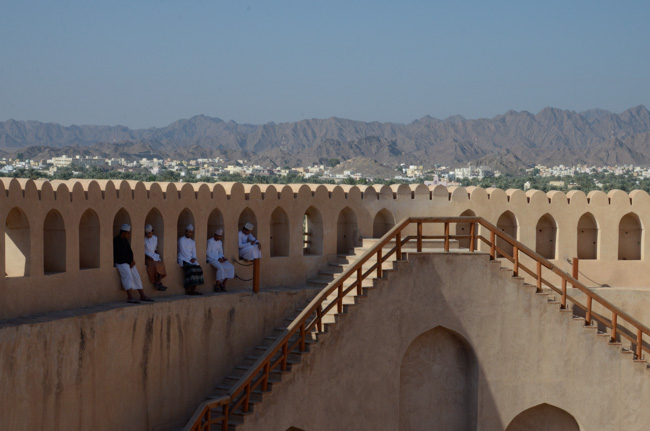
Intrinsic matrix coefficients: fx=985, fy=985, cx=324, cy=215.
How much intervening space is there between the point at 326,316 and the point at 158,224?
9.59ft

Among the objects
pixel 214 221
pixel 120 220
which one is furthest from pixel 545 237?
pixel 120 220

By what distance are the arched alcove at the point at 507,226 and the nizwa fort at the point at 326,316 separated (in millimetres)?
38

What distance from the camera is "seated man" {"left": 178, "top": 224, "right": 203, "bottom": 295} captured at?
49.7ft

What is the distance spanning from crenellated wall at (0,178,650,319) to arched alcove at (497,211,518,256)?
0.06ft

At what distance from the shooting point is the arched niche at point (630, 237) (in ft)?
59.3

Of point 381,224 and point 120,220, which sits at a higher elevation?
point 120,220

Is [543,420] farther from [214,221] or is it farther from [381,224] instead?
[214,221]

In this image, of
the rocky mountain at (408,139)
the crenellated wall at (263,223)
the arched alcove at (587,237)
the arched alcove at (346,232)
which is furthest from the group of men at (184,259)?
the rocky mountain at (408,139)

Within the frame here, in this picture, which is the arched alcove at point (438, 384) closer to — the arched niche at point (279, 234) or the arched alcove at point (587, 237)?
the arched niche at point (279, 234)

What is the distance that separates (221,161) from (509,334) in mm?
100156

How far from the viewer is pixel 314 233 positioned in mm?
17141

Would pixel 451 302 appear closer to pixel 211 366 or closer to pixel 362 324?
pixel 362 324

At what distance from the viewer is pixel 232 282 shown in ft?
52.5

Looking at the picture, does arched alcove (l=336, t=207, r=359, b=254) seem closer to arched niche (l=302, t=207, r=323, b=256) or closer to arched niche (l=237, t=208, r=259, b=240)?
arched niche (l=302, t=207, r=323, b=256)
